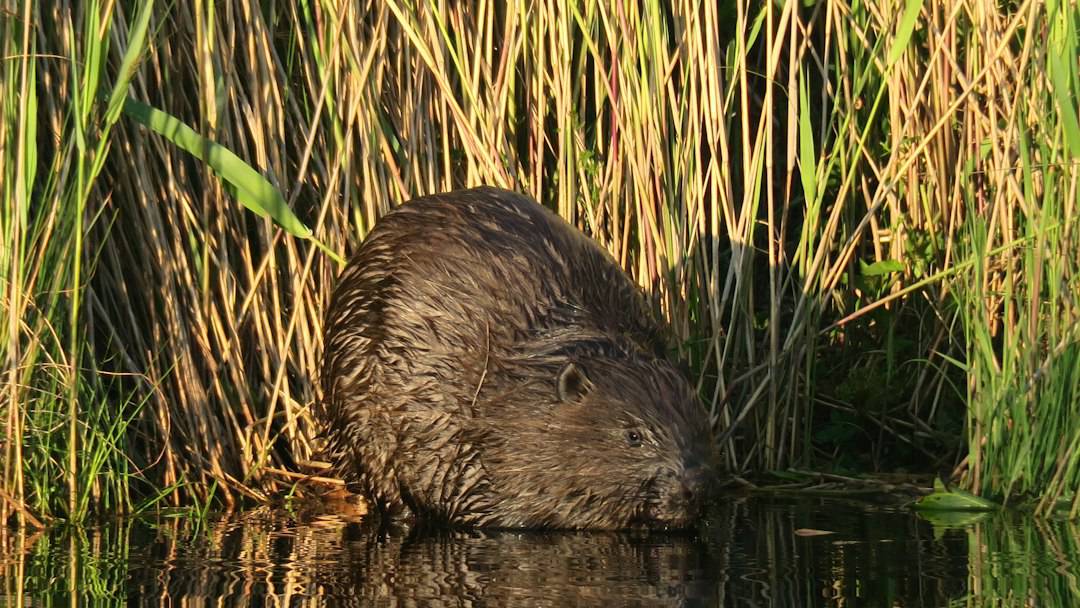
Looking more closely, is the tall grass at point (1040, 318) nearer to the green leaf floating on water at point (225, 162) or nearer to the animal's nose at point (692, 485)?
the animal's nose at point (692, 485)

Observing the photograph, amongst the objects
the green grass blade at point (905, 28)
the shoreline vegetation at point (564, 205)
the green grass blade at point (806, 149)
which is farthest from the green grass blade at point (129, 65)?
the green grass blade at point (905, 28)

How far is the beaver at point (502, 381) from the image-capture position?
435 centimetres

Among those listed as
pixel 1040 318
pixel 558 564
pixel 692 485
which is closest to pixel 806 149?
pixel 1040 318

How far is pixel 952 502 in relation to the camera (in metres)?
4.44

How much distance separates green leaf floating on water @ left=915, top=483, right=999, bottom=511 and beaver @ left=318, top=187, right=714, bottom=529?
2.14ft

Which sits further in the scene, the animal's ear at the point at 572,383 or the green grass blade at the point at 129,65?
the animal's ear at the point at 572,383

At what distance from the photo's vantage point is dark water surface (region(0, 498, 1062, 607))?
3.38m

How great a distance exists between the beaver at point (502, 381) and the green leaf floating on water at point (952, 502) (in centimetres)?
65

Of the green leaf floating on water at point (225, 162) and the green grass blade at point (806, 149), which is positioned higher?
the green grass blade at point (806, 149)

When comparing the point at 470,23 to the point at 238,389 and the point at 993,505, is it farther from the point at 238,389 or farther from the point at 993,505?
the point at 993,505

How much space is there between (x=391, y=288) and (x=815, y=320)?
141 centimetres

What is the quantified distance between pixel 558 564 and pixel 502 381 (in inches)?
30.5

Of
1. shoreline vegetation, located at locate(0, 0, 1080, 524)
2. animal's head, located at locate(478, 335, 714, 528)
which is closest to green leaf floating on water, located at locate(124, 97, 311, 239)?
shoreline vegetation, located at locate(0, 0, 1080, 524)

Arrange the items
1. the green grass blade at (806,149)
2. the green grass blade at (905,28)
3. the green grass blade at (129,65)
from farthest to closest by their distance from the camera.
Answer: the green grass blade at (806,149)
the green grass blade at (905,28)
the green grass blade at (129,65)
